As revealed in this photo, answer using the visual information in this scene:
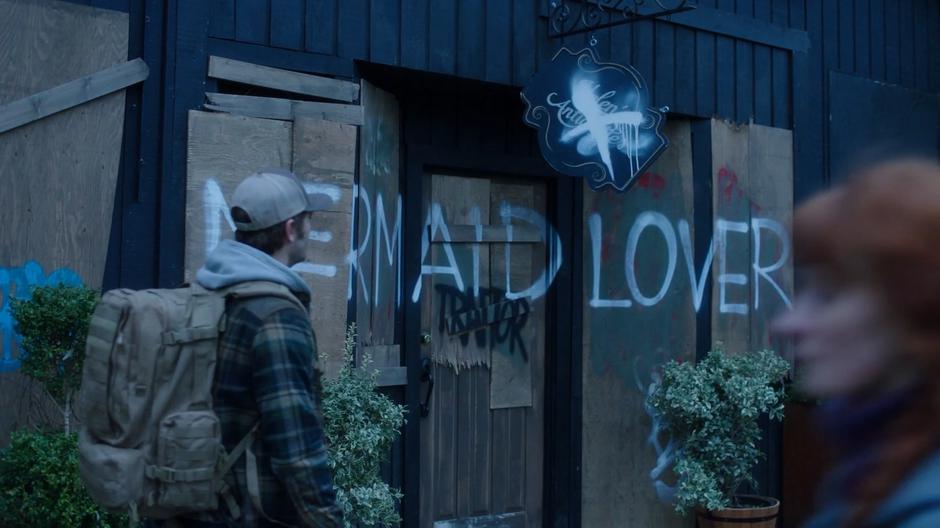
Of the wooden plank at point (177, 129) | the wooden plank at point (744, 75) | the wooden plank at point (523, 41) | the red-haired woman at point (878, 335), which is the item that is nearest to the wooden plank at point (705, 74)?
the wooden plank at point (744, 75)

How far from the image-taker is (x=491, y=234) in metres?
6.50

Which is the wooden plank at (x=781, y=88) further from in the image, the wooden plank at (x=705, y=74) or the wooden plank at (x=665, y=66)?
the wooden plank at (x=665, y=66)

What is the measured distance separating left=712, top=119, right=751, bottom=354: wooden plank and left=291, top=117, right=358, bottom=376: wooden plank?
276 cm

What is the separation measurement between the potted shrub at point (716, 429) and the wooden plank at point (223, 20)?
10.3 ft

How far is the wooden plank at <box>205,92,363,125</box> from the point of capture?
201 inches

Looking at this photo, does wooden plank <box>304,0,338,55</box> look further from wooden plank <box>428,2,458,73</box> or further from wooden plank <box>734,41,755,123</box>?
wooden plank <box>734,41,755,123</box>

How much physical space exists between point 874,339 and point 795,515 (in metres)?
6.79

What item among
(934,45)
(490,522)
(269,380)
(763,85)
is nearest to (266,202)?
(269,380)

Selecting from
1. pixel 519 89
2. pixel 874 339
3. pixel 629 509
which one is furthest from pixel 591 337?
pixel 874 339

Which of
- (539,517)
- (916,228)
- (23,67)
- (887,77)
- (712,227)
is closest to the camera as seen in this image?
(916,228)

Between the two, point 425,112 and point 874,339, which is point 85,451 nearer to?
point 874,339

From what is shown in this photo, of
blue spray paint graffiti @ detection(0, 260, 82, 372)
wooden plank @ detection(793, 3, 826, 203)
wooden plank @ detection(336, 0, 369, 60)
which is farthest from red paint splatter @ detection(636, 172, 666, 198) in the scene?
blue spray paint graffiti @ detection(0, 260, 82, 372)

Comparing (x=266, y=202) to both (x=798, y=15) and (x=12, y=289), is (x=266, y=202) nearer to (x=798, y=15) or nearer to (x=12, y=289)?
(x=12, y=289)

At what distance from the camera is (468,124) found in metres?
6.39
